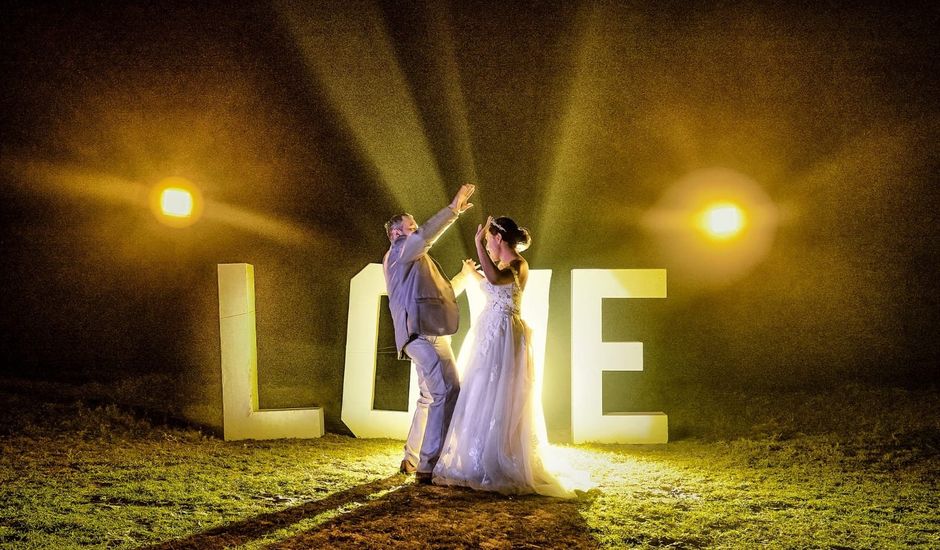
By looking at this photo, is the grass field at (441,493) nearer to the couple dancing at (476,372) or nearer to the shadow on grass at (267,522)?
the shadow on grass at (267,522)

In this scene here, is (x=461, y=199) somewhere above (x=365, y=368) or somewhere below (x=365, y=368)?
above

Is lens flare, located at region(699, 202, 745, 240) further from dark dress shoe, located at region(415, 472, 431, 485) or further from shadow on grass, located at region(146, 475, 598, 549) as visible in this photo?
dark dress shoe, located at region(415, 472, 431, 485)

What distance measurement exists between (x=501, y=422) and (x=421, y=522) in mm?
1148

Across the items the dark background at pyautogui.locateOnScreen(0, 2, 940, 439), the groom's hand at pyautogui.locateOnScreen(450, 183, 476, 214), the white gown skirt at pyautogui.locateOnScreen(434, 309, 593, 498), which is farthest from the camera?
the dark background at pyautogui.locateOnScreen(0, 2, 940, 439)


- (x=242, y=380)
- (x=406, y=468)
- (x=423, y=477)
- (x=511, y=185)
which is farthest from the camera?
(x=511, y=185)

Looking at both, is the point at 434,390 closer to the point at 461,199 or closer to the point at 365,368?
the point at 461,199

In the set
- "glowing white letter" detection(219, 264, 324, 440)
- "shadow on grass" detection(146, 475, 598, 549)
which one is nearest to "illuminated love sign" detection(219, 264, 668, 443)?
"glowing white letter" detection(219, 264, 324, 440)

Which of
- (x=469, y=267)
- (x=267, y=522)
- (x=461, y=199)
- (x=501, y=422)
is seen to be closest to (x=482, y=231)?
(x=461, y=199)

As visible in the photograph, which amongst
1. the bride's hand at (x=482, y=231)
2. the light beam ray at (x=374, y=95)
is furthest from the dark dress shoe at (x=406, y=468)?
the light beam ray at (x=374, y=95)

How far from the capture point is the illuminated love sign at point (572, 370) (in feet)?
22.0

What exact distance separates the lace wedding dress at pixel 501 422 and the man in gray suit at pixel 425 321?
13 centimetres

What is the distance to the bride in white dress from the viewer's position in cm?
489

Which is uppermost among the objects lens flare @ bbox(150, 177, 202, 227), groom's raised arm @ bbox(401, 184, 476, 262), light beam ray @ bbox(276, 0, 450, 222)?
light beam ray @ bbox(276, 0, 450, 222)

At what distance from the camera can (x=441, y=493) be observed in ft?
15.6
